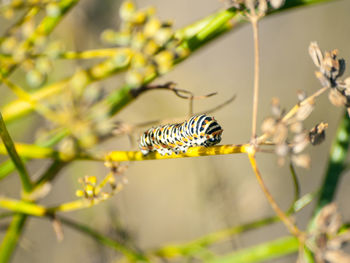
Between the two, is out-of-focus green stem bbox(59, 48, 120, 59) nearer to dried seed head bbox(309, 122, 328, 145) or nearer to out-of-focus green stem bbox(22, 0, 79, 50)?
out-of-focus green stem bbox(22, 0, 79, 50)

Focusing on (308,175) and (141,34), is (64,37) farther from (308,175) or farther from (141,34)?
(308,175)

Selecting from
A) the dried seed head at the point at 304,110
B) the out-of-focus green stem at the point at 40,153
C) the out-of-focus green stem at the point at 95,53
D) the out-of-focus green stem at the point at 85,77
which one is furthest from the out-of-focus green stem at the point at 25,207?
the dried seed head at the point at 304,110

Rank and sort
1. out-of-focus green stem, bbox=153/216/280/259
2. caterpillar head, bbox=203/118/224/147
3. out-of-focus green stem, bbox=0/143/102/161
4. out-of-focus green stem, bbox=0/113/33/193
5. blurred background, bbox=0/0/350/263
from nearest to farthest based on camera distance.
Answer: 1. out-of-focus green stem, bbox=0/113/33/193
2. caterpillar head, bbox=203/118/224/147
3. out-of-focus green stem, bbox=0/143/102/161
4. out-of-focus green stem, bbox=153/216/280/259
5. blurred background, bbox=0/0/350/263

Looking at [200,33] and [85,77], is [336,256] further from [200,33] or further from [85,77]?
[85,77]

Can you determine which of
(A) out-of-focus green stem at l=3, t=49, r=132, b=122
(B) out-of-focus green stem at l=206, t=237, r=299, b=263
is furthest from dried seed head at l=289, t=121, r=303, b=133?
(A) out-of-focus green stem at l=3, t=49, r=132, b=122

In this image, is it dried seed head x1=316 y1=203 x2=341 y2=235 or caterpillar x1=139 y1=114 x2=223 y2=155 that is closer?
dried seed head x1=316 y1=203 x2=341 y2=235

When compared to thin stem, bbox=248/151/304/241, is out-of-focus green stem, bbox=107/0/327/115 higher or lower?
higher

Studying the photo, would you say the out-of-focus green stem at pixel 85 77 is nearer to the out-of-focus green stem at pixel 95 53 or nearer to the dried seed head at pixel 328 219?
the out-of-focus green stem at pixel 95 53

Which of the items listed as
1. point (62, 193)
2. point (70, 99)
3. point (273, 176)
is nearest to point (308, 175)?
point (273, 176)
